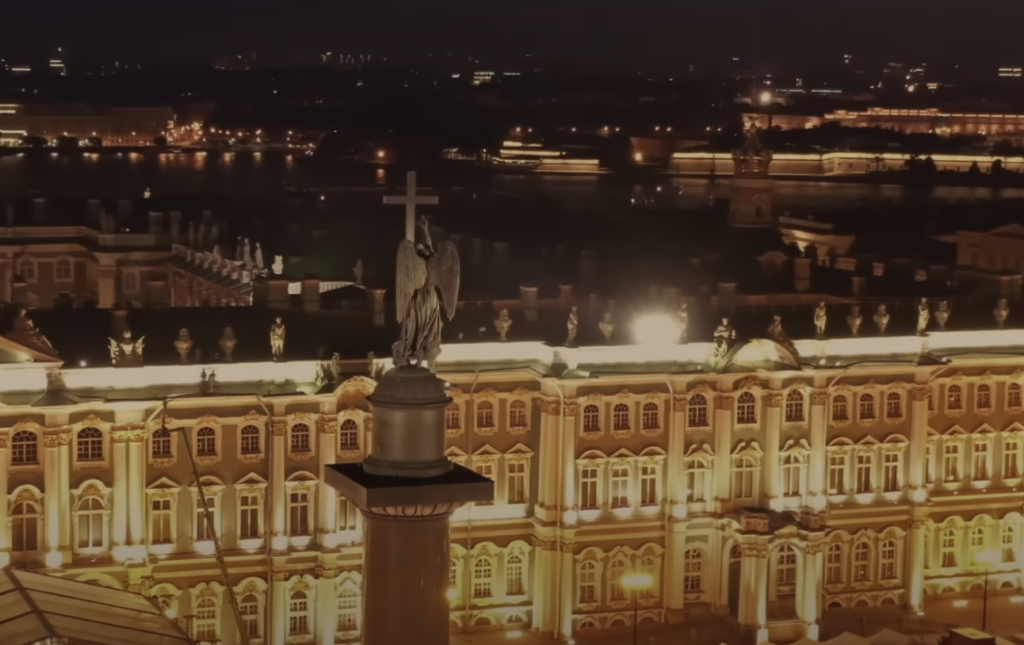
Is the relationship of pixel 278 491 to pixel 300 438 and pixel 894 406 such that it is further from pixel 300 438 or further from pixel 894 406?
pixel 894 406

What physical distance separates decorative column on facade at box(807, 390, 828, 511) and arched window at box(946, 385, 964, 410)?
176 inches

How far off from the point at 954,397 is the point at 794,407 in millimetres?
5561

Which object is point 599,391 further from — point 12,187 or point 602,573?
point 12,187

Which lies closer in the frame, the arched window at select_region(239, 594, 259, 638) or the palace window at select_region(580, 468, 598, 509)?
the arched window at select_region(239, 594, 259, 638)

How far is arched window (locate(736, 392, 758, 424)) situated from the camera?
61.0m

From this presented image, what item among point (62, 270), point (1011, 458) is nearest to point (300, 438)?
point (1011, 458)

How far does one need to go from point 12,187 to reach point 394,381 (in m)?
92.8

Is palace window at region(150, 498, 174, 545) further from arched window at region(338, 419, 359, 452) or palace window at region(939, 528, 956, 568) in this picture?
palace window at region(939, 528, 956, 568)

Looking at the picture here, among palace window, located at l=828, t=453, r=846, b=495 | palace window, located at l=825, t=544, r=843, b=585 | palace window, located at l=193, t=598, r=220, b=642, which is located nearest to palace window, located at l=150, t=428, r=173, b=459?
palace window, located at l=193, t=598, r=220, b=642

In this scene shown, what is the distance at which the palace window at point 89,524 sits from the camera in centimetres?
5369

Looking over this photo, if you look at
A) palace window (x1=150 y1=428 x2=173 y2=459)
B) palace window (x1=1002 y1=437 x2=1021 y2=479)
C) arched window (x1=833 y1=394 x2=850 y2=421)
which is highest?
arched window (x1=833 y1=394 x2=850 y2=421)

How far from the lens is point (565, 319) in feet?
208

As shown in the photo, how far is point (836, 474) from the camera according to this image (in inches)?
2466

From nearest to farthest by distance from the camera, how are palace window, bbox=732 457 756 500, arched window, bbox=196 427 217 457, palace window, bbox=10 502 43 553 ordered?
1. palace window, bbox=10 502 43 553
2. arched window, bbox=196 427 217 457
3. palace window, bbox=732 457 756 500
